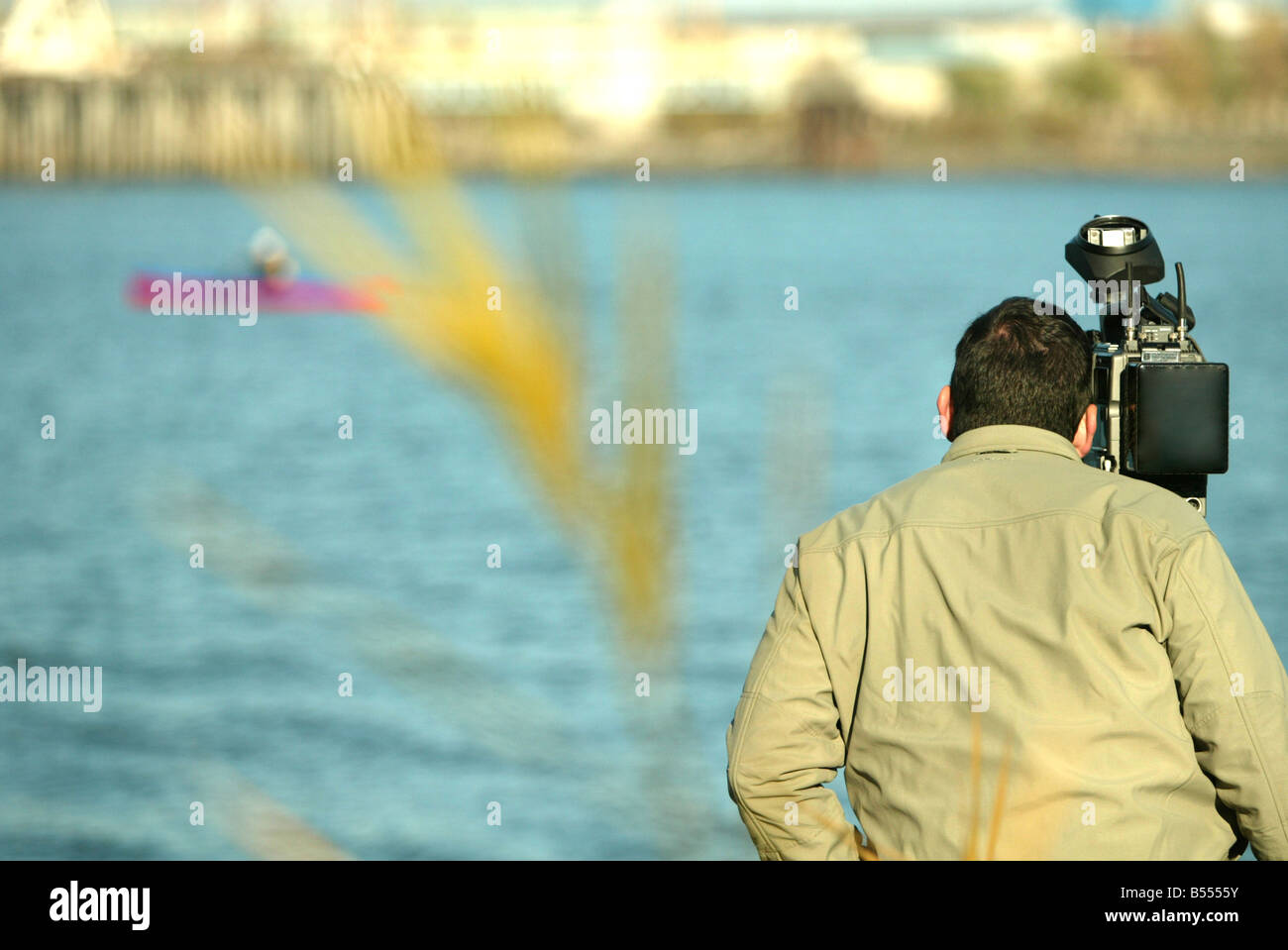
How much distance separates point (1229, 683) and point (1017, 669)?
0.31 m

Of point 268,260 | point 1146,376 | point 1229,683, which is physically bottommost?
point 1229,683

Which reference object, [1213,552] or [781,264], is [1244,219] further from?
[1213,552]

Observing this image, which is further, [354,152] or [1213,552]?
[354,152]

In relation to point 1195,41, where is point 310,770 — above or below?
below

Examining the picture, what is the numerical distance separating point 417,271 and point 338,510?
25.5 metres

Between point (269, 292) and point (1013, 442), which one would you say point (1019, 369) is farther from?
point (269, 292)

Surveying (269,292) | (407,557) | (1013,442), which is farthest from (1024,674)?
(269,292)

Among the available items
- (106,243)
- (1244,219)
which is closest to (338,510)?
(106,243)

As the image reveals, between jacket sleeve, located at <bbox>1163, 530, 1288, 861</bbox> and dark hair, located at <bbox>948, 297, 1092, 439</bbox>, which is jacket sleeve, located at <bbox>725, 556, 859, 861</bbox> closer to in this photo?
dark hair, located at <bbox>948, 297, 1092, 439</bbox>

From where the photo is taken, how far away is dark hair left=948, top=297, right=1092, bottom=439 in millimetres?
2748

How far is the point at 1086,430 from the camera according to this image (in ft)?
9.41

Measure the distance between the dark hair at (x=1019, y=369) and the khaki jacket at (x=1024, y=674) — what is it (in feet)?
0.15

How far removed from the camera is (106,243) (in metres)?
102

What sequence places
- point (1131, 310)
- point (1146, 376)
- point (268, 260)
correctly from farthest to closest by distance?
1. point (268, 260)
2. point (1131, 310)
3. point (1146, 376)
